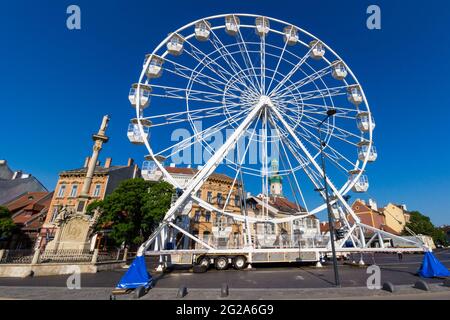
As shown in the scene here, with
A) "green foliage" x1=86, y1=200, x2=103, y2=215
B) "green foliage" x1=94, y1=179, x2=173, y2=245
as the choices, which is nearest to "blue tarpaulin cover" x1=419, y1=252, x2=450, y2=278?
"green foliage" x1=94, y1=179, x2=173, y2=245

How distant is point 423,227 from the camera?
59188 millimetres

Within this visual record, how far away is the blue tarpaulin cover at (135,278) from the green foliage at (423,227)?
6961 cm

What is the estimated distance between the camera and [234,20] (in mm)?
20250

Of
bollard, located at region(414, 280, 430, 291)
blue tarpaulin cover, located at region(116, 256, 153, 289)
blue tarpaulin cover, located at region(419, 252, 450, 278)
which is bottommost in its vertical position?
blue tarpaulin cover, located at region(116, 256, 153, 289)

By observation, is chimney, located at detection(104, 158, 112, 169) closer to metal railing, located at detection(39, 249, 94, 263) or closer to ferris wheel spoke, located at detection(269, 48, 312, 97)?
metal railing, located at detection(39, 249, 94, 263)

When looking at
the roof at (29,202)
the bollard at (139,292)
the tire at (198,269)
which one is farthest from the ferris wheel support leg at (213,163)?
the roof at (29,202)

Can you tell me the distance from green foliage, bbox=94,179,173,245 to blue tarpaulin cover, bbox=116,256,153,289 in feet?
48.6

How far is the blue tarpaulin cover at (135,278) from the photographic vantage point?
1009 cm

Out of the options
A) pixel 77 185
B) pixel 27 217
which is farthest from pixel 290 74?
pixel 27 217

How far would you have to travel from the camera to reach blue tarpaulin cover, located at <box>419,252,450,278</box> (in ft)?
42.4

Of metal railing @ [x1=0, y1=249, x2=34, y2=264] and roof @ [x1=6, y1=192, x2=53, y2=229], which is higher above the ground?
roof @ [x1=6, y1=192, x2=53, y2=229]

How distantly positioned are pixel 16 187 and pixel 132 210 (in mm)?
34948
